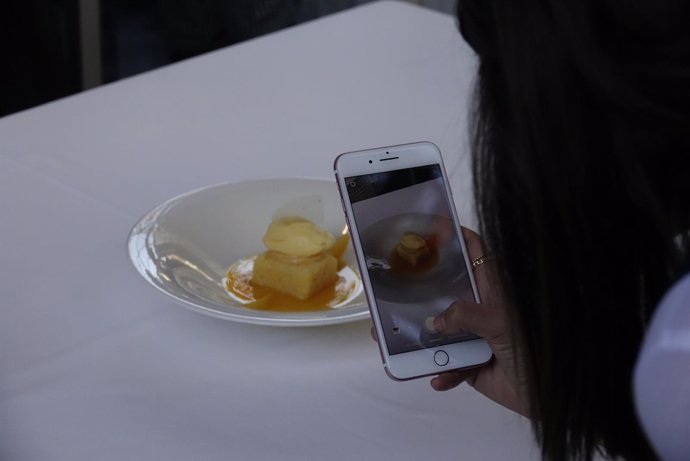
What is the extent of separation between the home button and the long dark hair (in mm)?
160

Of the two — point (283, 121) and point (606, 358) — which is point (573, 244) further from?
point (283, 121)

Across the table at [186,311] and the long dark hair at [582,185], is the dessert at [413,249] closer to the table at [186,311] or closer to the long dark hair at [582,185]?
the table at [186,311]

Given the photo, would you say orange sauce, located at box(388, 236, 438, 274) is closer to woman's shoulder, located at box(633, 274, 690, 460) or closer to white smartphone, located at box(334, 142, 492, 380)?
white smartphone, located at box(334, 142, 492, 380)

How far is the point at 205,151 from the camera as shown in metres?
1.22

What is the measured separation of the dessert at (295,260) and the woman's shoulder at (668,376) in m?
0.45

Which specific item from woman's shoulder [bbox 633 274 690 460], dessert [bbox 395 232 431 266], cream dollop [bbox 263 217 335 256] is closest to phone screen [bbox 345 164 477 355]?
dessert [bbox 395 232 431 266]

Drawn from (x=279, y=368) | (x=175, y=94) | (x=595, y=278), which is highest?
(x=175, y=94)

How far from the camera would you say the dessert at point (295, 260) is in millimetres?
894

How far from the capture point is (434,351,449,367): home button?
30.0 inches

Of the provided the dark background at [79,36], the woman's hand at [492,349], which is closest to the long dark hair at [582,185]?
the woman's hand at [492,349]

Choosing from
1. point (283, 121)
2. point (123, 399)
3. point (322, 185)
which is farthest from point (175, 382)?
point (283, 121)

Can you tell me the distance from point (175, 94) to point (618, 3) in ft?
3.26

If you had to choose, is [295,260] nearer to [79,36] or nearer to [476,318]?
[476,318]

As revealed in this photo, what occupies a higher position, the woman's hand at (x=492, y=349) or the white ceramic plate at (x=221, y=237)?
the white ceramic plate at (x=221, y=237)
